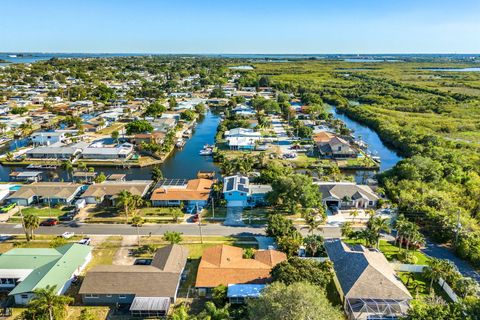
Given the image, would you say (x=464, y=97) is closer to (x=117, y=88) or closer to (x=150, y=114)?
(x=150, y=114)

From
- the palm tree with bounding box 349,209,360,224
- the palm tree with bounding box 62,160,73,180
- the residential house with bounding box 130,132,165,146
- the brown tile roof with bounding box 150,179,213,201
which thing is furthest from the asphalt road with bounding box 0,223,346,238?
the residential house with bounding box 130,132,165,146

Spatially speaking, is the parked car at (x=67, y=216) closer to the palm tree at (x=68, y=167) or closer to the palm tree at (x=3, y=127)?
the palm tree at (x=68, y=167)

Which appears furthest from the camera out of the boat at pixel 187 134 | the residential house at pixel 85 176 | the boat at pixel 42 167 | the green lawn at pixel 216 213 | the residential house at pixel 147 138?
the boat at pixel 187 134

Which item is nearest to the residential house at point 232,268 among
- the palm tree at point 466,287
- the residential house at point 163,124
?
the palm tree at point 466,287

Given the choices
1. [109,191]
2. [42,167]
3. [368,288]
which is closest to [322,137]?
[109,191]

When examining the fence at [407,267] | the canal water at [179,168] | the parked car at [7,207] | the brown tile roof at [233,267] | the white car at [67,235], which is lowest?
→ the canal water at [179,168]

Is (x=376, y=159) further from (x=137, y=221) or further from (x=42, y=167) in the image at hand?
(x=42, y=167)
